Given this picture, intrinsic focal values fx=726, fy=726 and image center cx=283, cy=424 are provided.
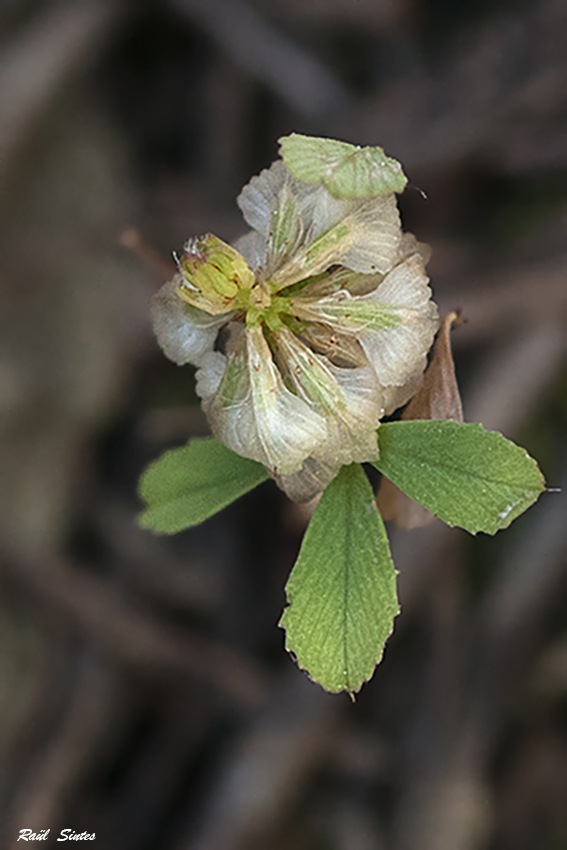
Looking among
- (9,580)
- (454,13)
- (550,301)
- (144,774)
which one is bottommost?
(144,774)

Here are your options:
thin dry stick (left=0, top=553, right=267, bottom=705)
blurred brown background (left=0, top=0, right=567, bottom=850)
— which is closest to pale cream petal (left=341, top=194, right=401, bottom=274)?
blurred brown background (left=0, top=0, right=567, bottom=850)

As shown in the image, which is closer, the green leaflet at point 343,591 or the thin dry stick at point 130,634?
the green leaflet at point 343,591

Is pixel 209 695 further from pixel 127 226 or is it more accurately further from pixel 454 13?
pixel 454 13

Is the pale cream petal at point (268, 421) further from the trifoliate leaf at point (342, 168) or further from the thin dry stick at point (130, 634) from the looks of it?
the thin dry stick at point (130, 634)

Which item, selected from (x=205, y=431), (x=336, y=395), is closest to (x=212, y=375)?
(x=336, y=395)

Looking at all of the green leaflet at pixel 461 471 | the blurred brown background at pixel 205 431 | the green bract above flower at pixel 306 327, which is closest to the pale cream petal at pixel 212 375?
the green bract above flower at pixel 306 327

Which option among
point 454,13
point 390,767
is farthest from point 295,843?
point 454,13

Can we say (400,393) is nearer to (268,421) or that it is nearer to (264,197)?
(268,421)
